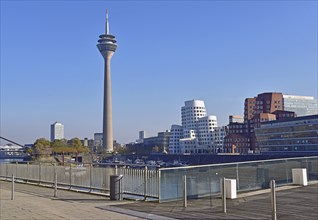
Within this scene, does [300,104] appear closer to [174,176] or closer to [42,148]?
[42,148]

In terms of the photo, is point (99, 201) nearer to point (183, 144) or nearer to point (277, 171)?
point (277, 171)

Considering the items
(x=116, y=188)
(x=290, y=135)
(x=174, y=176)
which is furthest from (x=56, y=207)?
(x=290, y=135)

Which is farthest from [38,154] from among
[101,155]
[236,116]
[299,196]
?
[236,116]

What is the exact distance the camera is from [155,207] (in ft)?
43.2

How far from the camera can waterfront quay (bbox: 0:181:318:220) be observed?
37.5 feet

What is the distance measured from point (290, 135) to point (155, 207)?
111 meters

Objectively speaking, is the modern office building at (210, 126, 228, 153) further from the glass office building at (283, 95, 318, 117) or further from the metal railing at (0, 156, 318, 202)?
the metal railing at (0, 156, 318, 202)

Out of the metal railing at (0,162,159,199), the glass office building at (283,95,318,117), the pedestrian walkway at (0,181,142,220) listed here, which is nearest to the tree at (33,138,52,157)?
the metal railing at (0,162,159,199)

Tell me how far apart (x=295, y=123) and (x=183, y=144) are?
7908 cm

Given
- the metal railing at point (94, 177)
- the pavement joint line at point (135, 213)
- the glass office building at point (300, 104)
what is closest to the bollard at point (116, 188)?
the metal railing at point (94, 177)

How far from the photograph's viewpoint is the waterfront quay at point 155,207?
11438 mm

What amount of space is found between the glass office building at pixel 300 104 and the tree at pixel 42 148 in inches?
4074

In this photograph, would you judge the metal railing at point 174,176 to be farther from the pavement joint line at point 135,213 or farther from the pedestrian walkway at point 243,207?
the pavement joint line at point 135,213

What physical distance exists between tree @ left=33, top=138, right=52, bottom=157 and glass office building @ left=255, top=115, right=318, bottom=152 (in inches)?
2733
